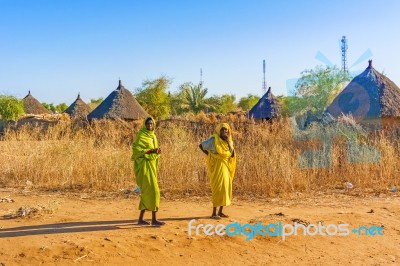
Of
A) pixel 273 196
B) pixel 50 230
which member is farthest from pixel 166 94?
pixel 50 230

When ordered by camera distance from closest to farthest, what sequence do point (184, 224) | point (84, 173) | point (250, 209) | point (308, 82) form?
point (184, 224) → point (250, 209) → point (84, 173) → point (308, 82)

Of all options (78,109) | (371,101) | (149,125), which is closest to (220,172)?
(149,125)

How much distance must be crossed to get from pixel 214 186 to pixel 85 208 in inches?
77.9

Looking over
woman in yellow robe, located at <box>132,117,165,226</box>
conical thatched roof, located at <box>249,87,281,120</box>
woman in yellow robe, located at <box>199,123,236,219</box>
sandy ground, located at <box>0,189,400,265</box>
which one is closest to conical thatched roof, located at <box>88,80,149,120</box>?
conical thatched roof, located at <box>249,87,281,120</box>

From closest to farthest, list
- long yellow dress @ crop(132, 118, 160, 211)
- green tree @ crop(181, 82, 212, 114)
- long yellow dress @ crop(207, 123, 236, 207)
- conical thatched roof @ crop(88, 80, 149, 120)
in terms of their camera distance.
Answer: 1. long yellow dress @ crop(132, 118, 160, 211)
2. long yellow dress @ crop(207, 123, 236, 207)
3. conical thatched roof @ crop(88, 80, 149, 120)
4. green tree @ crop(181, 82, 212, 114)

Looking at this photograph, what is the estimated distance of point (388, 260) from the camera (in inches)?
164

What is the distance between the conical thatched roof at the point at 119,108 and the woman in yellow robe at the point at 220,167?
13.2 meters

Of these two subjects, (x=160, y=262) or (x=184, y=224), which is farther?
(x=184, y=224)

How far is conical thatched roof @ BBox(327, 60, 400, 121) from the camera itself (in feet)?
41.1

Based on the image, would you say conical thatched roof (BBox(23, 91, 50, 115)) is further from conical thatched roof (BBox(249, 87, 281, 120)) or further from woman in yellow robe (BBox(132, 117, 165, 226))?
woman in yellow robe (BBox(132, 117, 165, 226))

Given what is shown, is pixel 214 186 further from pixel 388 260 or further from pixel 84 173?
pixel 84 173

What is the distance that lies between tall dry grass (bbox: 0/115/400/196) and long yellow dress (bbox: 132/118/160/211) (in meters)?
2.12

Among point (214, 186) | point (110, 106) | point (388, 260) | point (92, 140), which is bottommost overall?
point (388, 260)

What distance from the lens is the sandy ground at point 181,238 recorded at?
395 centimetres
